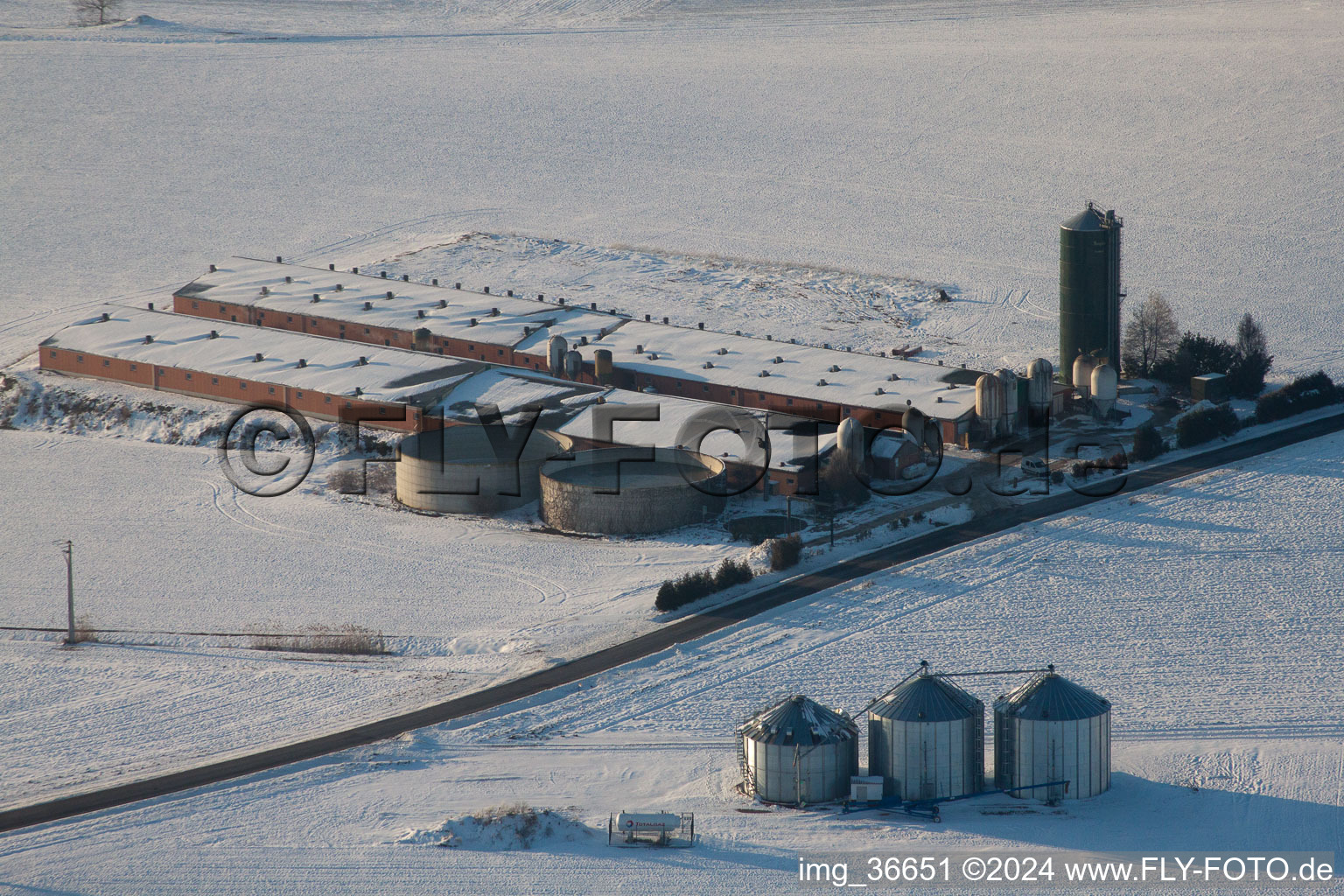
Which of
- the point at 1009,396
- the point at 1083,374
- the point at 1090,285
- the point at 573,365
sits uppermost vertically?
the point at 1090,285

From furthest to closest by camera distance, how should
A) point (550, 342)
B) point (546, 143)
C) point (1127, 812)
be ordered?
point (546, 143), point (550, 342), point (1127, 812)

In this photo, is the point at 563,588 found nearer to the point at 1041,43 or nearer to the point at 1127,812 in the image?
the point at 1127,812

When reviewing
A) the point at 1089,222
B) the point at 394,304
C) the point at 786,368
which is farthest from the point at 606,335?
the point at 1089,222

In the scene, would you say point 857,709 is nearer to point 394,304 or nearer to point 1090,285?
point 1090,285

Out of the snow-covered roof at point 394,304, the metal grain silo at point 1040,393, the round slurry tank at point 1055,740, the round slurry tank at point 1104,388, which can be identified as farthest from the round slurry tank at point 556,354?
the round slurry tank at point 1055,740

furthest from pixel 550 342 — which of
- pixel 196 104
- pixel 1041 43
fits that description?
pixel 1041 43
